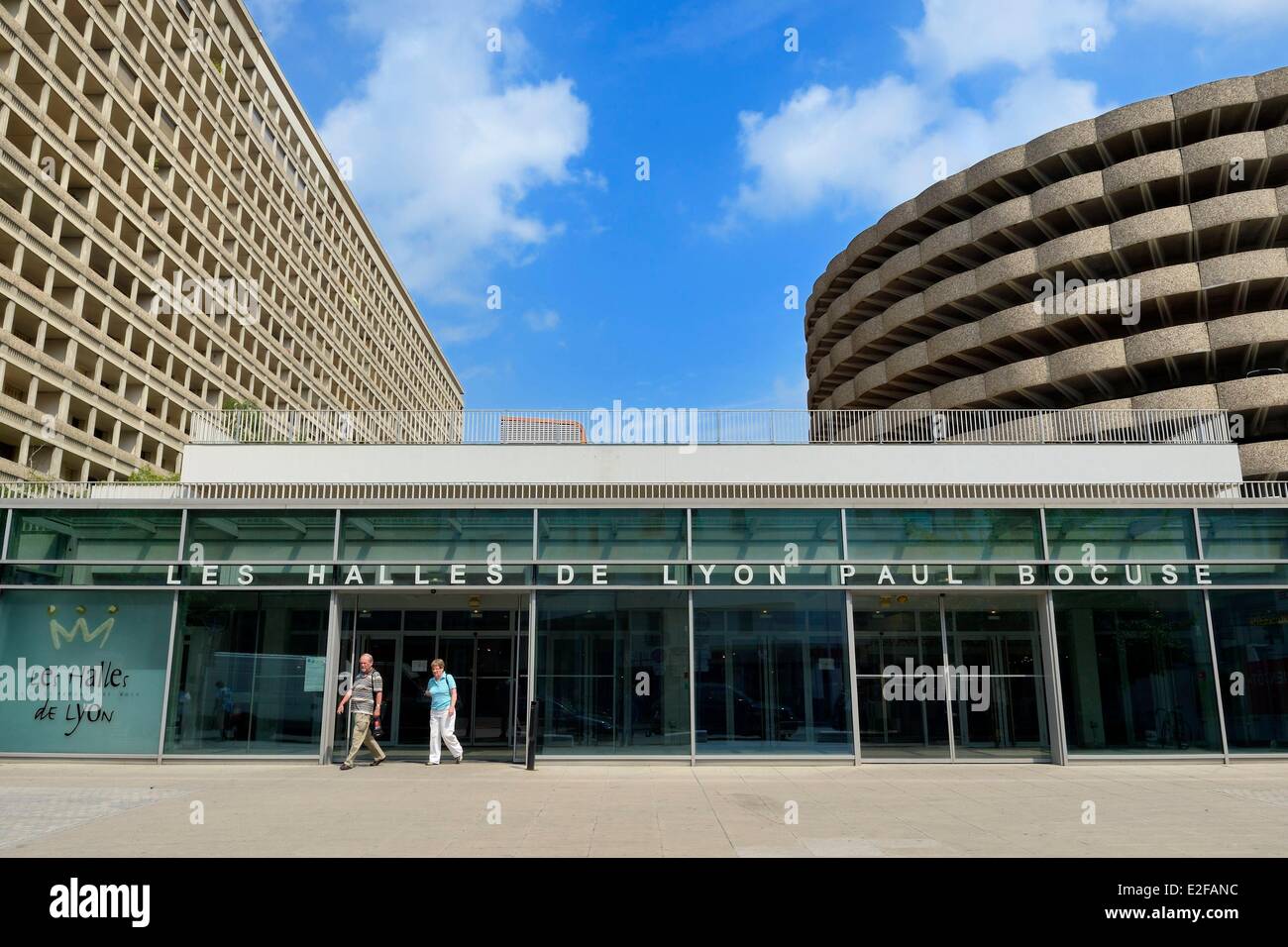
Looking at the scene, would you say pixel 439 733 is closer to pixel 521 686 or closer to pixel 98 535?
pixel 521 686

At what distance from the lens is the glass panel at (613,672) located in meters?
16.3

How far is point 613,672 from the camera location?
16453 mm

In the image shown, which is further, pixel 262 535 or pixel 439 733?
pixel 262 535

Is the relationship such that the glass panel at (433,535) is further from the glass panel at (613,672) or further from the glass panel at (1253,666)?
the glass panel at (1253,666)

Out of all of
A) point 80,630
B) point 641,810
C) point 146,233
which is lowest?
point 641,810

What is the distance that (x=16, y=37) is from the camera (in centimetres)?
3478

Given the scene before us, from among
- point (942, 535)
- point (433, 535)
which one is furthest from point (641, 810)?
point (942, 535)

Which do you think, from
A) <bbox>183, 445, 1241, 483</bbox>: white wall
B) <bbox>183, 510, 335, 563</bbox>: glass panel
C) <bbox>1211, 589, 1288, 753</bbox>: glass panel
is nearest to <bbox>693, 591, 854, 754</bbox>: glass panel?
<bbox>183, 445, 1241, 483</bbox>: white wall

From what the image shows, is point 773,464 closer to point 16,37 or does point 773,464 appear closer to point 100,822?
point 100,822

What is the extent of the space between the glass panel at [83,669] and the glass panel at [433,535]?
3340 mm

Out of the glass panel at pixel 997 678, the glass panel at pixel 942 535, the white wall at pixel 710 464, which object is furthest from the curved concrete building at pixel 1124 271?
the glass panel at pixel 997 678

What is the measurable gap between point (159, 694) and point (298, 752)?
2.50 metres

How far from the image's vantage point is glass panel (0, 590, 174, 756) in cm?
1614

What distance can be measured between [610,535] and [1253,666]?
10943mm
